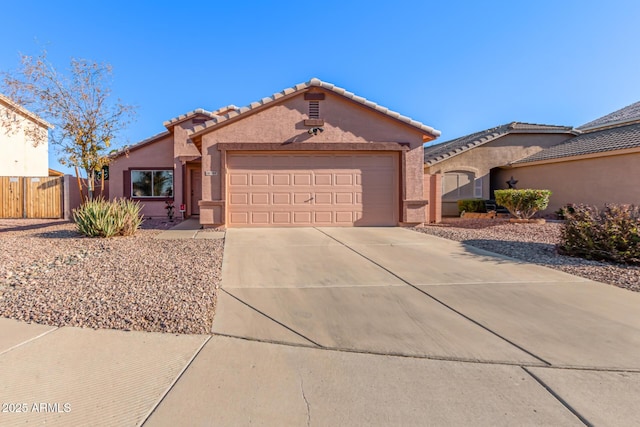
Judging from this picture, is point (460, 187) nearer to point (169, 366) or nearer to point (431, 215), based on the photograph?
point (431, 215)

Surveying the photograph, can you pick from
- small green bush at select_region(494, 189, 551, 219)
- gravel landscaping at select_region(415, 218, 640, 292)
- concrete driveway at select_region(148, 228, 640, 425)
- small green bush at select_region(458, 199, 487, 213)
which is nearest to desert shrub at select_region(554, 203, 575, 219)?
gravel landscaping at select_region(415, 218, 640, 292)

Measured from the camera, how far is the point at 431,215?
46.5 feet

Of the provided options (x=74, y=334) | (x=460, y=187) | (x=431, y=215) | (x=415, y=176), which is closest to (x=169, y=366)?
(x=74, y=334)

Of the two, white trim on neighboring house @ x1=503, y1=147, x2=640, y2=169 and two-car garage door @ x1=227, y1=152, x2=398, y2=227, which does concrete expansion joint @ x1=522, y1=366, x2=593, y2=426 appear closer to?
two-car garage door @ x1=227, y1=152, x2=398, y2=227

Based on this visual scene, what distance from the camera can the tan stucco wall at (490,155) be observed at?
63.0 ft

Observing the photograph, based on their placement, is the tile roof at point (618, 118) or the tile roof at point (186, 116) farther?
the tile roof at point (618, 118)

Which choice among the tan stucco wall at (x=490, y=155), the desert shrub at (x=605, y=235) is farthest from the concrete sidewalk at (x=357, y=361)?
the tan stucco wall at (x=490, y=155)

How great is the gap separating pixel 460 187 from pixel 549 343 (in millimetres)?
17000

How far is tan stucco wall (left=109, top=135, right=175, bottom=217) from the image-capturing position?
56.5 feet

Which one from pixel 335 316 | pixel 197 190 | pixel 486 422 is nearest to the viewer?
pixel 486 422

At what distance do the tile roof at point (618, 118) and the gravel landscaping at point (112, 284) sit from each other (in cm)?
2247

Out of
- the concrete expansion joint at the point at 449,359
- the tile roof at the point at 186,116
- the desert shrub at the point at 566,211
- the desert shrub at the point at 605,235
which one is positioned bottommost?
the concrete expansion joint at the point at 449,359

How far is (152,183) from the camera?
17.5 metres

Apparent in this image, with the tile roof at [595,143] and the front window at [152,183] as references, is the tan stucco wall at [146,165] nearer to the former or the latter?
the front window at [152,183]
